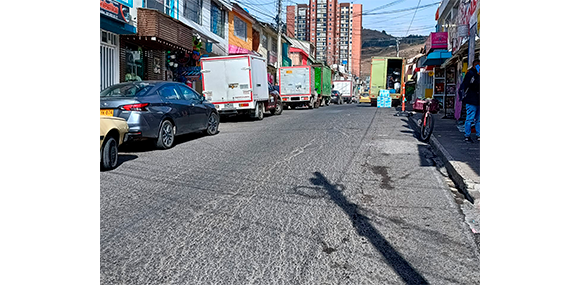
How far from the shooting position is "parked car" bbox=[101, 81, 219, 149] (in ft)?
29.1

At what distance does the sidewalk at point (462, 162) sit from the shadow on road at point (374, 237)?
1010 mm

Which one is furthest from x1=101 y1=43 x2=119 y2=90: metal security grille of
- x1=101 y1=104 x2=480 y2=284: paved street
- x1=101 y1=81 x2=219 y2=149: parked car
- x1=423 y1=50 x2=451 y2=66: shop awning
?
x1=423 y1=50 x2=451 y2=66: shop awning

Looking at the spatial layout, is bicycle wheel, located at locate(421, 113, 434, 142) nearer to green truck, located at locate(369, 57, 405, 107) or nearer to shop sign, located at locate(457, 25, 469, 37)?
shop sign, located at locate(457, 25, 469, 37)

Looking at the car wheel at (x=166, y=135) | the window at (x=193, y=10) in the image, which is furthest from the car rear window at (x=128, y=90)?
the window at (x=193, y=10)

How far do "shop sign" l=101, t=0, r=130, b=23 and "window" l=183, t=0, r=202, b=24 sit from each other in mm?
7263

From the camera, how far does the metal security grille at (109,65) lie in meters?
16.5

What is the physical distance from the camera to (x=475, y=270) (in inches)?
141

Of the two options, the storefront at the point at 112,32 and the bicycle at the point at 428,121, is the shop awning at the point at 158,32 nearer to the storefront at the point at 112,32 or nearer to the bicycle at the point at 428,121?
the storefront at the point at 112,32

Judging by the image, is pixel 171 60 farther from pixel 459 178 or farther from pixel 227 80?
pixel 459 178

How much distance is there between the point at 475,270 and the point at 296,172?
376 cm

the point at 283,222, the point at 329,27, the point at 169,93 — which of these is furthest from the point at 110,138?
the point at 329,27

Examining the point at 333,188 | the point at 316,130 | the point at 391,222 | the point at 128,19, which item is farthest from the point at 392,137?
the point at 128,19

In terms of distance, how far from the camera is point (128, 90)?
9477mm

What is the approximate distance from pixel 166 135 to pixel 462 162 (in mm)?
5866
